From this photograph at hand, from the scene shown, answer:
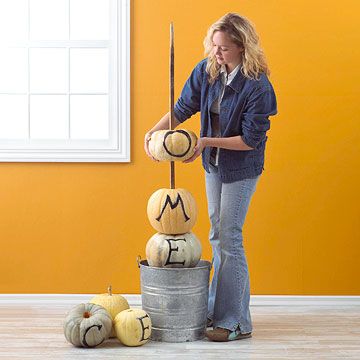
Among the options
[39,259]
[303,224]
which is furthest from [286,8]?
[39,259]

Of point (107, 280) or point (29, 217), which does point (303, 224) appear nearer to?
point (107, 280)

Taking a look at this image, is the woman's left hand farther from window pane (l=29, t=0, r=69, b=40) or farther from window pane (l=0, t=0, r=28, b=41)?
window pane (l=0, t=0, r=28, b=41)

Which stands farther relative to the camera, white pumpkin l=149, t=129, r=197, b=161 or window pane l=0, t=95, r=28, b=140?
window pane l=0, t=95, r=28, b=140

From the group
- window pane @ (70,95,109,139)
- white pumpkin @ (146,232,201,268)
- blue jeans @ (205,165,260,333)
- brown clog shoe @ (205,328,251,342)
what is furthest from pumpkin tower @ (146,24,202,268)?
window pane @ (70,95,109,139)

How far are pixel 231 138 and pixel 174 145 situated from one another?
0.79 feet

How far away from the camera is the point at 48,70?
4.10 metres

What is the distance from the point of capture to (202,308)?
3.38 metres

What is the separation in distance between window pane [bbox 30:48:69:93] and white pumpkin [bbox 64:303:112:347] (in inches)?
52.6

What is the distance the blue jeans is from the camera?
3.36 m

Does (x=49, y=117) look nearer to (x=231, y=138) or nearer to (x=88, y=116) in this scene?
(x=88, y=116)

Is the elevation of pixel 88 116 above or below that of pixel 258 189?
above

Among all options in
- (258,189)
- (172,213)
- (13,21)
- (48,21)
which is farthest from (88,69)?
(172,213)

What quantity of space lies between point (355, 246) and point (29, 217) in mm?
1670

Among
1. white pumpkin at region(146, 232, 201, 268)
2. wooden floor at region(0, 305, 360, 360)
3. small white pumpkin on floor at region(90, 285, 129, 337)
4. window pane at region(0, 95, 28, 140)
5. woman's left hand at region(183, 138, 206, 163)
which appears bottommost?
wooden floor at region(0, 305, 360, 360)
